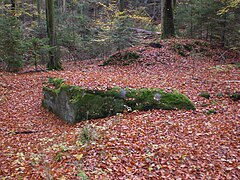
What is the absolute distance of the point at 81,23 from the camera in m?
21.5

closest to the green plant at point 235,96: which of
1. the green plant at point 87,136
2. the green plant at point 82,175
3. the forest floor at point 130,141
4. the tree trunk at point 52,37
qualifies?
the forest floor at point 130,141

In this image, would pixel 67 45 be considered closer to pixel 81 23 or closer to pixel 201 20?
pixel 81 23

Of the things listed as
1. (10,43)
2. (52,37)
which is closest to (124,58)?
(52,37)

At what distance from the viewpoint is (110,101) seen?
704cm

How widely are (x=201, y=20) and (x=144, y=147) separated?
1385 centimetres

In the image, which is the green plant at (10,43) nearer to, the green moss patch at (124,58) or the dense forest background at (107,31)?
the dense forest background at (107,31)

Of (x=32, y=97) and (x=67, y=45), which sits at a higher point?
(x=67, y=45)

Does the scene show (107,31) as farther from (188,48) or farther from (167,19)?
(188,48)

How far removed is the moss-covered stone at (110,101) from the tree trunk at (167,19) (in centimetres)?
1029

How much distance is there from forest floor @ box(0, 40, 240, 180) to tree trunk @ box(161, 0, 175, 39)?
7.77 m

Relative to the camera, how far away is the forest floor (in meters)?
4.25

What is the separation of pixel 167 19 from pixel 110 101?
11.5 metres

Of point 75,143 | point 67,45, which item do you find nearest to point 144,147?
point 75,143

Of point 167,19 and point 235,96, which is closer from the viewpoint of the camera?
point 235,96
